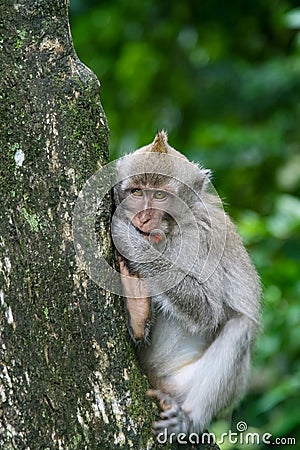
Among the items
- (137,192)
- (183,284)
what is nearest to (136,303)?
(183,284)

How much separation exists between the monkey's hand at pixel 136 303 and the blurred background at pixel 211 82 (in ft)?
14.6

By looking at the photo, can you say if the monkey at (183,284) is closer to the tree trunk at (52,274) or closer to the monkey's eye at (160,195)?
the monkey's eye at (160,195)

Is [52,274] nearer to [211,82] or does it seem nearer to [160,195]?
[160,195]

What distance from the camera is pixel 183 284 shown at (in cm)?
393

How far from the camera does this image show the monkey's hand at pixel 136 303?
350cm

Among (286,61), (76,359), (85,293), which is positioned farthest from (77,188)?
(286,61)

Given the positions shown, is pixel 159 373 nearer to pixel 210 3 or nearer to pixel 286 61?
pixel 286 61

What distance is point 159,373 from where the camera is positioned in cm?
416

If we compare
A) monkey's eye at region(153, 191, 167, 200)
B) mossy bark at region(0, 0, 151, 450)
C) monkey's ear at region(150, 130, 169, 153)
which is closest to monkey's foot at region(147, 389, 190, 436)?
mossy bark at region(0, 0, 151, 450)

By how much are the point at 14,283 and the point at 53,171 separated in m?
0.51

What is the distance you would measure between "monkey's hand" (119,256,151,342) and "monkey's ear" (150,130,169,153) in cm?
72

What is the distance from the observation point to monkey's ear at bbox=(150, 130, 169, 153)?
3.96 m

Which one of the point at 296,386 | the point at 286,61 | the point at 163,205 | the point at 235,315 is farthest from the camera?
the point at 286,61

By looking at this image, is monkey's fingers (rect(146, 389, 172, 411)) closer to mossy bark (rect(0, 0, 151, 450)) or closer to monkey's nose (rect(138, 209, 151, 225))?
mossy bark (rect(0, 0, 151, 450))
